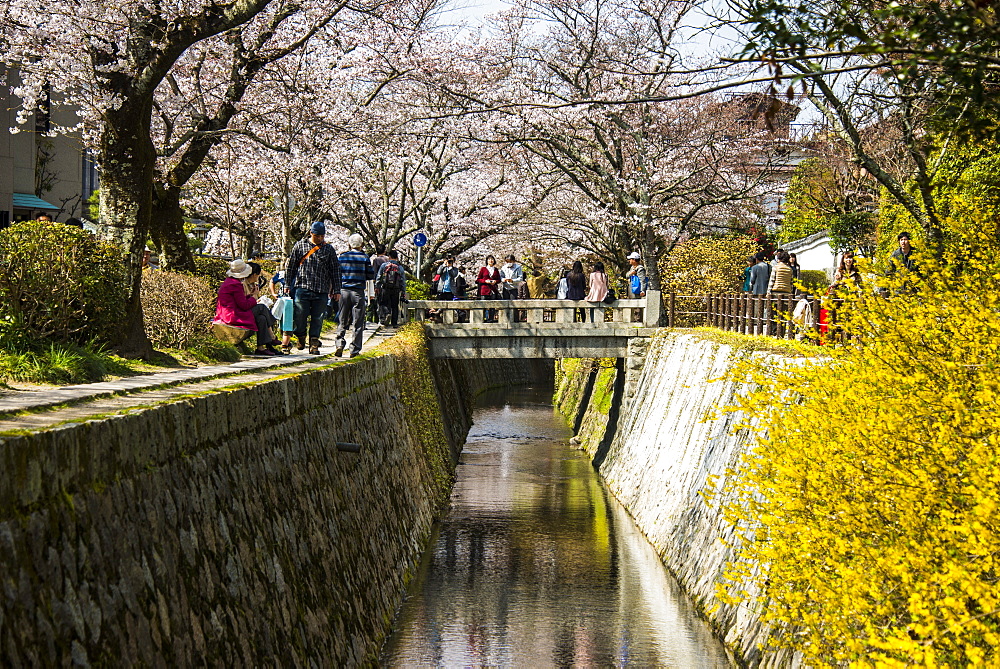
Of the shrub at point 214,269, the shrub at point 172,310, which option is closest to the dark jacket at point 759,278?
the shrub at point 214,269

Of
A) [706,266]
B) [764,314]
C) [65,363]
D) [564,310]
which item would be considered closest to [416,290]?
[564,310]

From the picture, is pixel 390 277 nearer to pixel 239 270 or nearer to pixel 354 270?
pixel 354 270

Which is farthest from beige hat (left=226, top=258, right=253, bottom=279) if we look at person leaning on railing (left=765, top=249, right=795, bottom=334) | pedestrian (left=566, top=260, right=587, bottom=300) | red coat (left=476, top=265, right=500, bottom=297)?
red coat (left=476, top=265, right=500, bottom=297)

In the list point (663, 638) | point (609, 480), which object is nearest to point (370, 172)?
point (609, 480)

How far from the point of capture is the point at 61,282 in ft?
36.0

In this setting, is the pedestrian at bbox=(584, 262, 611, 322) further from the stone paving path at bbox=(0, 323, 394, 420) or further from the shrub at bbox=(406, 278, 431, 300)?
the stone paving path at bbox=(0, 323, 394, 420)

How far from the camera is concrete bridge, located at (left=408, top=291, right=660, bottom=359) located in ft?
85.1

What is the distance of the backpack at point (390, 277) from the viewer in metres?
26.2

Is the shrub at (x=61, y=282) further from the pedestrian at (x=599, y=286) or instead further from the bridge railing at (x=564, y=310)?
the pedestrian at (x=599, y=286)

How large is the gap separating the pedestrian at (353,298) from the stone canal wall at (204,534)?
132 cm

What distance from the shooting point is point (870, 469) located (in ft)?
26.0

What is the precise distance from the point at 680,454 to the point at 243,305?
8.05m

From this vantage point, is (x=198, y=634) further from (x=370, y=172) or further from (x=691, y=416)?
(x=370, y=172)

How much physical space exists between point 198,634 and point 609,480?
19418 millimetres
